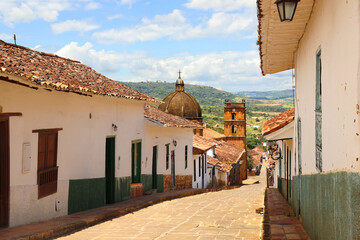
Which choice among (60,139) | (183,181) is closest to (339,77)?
(60,139)

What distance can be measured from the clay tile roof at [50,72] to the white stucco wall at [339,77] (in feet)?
15.4

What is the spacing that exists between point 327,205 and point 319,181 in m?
0.68

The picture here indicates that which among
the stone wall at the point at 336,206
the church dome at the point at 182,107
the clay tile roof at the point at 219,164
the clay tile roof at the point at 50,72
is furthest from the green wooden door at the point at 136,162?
the church dome at the point at 182,107

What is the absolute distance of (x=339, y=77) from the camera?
3934mm

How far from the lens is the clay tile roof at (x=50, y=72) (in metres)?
7.72

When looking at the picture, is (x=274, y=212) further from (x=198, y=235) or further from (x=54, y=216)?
(x=54, y=216)

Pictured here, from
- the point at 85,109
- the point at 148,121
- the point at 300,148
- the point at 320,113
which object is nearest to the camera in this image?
the point at 320,113

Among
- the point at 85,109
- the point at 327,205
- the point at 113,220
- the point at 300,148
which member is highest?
the point at 85,109

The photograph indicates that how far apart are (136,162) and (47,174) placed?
22.2 feet

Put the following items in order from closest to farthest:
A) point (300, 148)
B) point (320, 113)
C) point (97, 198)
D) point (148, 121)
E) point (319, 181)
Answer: point (319, 181), point (320, 113), point (300, 148), point (97, 198), point (148, 121)

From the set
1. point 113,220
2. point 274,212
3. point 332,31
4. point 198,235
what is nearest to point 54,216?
point 113,220

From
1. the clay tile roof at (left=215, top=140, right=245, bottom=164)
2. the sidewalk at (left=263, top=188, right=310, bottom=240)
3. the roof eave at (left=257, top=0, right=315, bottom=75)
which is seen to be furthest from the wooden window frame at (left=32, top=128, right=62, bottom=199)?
the clay tile roof at (left=215, top=140, right=245, bottom=164)

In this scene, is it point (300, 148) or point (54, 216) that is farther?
point (54, 216)

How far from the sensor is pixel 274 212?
9.72m
